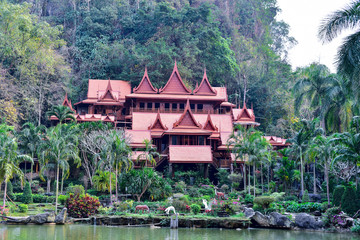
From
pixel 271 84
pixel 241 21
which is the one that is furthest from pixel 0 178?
pixel 241 21

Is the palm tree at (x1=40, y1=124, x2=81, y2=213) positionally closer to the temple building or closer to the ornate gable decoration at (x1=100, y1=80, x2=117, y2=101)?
the temple building

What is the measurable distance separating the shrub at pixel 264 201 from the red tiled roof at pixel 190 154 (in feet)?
32.2

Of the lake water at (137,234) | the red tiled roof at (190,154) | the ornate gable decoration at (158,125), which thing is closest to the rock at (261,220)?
the lake water at (137,234)

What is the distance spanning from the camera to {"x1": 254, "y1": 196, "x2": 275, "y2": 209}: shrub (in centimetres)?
2450

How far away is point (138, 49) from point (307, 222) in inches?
1351

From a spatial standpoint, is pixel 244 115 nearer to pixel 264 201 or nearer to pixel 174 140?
pixel 174 140

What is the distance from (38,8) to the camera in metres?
60.2

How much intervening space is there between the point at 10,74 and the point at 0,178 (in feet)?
77.3

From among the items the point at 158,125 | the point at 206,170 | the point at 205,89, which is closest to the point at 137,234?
the point at 206,170

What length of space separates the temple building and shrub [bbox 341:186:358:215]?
13190 mm

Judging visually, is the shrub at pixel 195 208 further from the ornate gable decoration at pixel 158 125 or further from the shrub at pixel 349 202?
the ornate gable decoration at pixel 158 125

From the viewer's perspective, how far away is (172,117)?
136ft

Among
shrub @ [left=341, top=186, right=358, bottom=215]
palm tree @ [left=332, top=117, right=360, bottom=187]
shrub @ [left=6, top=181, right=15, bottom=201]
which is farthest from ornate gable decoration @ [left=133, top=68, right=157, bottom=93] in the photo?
shrub @ [left=341, top=186, right=358, bottom=215]

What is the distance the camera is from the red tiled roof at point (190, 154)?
34406mm
